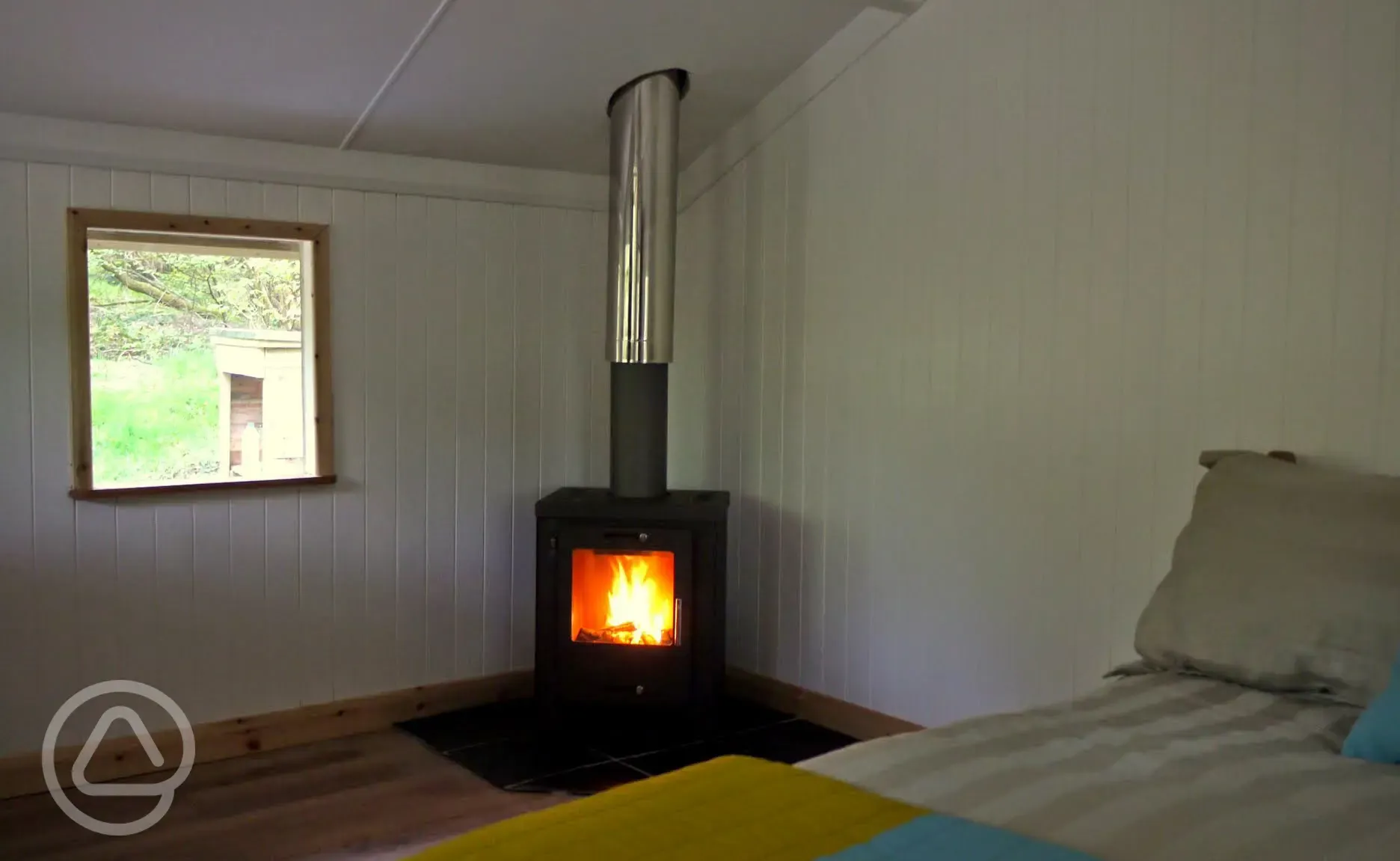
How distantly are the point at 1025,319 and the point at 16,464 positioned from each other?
288 cm

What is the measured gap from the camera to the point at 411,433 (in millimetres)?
3943

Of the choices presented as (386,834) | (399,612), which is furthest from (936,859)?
(399,612)

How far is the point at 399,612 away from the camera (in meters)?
3.95

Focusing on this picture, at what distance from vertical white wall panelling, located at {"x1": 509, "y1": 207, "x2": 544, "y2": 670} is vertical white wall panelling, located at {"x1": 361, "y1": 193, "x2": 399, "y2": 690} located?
0.46 meters

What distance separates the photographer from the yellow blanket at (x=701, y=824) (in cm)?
128

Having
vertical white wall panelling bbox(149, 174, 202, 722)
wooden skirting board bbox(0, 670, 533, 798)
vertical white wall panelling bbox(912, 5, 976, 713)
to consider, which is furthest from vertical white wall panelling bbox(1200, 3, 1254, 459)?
vertical white wall panelling bbox(149, 174, 202, 722)

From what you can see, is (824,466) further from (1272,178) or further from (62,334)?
(62,334)

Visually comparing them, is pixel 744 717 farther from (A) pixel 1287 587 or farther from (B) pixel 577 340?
(A) pixel 1287 587

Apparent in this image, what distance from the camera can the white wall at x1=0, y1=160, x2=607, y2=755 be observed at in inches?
128

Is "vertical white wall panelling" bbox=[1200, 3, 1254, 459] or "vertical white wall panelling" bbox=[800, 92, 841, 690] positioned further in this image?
"vertical white wall panelling" bbox=[800, 92, 841, 690]

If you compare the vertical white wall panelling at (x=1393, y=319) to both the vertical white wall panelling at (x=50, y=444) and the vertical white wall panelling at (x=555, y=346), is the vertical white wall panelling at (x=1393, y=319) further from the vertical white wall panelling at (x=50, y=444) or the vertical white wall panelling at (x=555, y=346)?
the vertical white wall panelling at (x=50, y=444)

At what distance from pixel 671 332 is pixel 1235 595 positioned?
209 cm

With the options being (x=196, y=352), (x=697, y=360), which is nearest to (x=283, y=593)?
(x=196, y=352)

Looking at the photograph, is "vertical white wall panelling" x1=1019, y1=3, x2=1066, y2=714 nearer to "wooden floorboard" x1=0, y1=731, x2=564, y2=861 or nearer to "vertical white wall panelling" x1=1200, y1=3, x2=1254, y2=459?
"vertical white wall panelling" x1=1200, y1=3, x2=1254, y2=459
